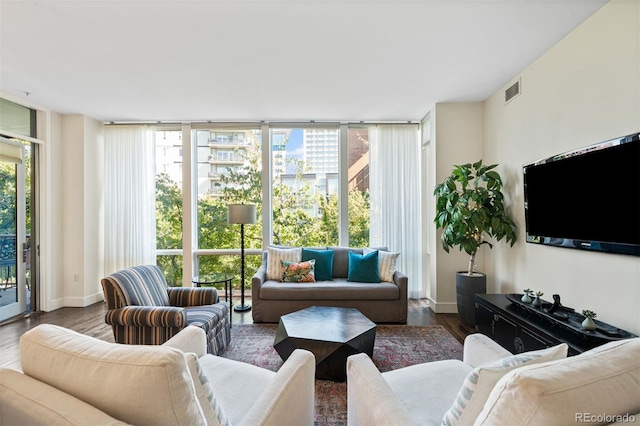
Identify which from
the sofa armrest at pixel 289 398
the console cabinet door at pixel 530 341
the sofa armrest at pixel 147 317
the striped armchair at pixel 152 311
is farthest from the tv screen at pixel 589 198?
the sofa armrest at pixel 147 317

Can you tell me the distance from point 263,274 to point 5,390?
3.15m

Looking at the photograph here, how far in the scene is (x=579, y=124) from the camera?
7.91 feet

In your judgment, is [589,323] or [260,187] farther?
[260,187]

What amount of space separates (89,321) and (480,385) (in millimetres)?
4431

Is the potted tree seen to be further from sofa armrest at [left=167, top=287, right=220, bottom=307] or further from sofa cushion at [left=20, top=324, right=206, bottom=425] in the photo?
sofa cushion at [left=20, top=324, right=206, bottom=425]

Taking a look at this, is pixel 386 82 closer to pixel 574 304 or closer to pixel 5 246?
pixel 574 304

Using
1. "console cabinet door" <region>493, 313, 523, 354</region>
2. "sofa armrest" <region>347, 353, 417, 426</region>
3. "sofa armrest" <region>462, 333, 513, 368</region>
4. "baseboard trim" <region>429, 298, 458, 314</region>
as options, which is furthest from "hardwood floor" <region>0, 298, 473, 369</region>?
"sofa armrest" <region>347, 353, 417, 426</region>

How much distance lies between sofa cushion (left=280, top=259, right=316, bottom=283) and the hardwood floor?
Answer: 2.26 ft

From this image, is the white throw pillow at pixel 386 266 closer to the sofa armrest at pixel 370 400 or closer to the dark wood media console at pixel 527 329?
the dark wood media console at pixel 527 329

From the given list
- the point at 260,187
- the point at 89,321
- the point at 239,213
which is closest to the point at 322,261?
the point at 239,213

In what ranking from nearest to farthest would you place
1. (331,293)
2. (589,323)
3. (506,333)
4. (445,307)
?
(589,323) < (506,333) < (331,293) < (445,307)

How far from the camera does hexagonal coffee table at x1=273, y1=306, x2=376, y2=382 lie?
7.63 ft

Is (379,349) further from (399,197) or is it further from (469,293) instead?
(399,197)

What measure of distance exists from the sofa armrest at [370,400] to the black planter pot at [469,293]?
2478 millimetres
